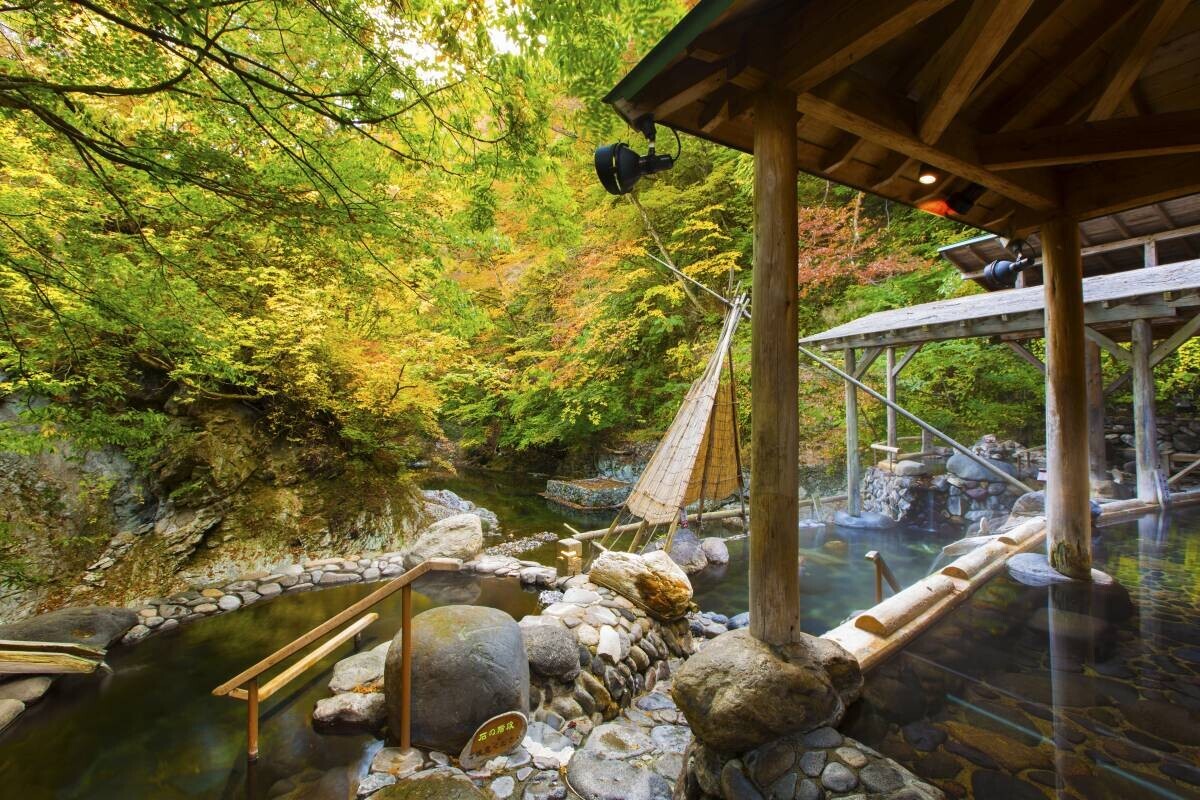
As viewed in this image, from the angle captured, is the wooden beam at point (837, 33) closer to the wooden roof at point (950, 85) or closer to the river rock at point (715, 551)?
the wooden roof at point (950, 85)

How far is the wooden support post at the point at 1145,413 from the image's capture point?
17.9 ft

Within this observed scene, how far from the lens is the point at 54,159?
2.34m

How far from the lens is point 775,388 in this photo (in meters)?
1.91

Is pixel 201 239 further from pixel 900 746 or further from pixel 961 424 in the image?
pixel 961 424

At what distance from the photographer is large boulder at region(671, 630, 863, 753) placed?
1.71 m

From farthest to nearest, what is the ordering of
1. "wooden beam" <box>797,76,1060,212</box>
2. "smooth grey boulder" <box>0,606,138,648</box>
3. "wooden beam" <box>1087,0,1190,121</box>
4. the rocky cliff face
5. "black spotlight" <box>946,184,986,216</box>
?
1. the rocky cliff face
2. "smooth grey boulder" <box>0,606,138,648</box>
3. "black spotlight" <box>946,184,986,216</box>
4. "wooden beam" <box>797,76,1060,212</box>
5. "wooden beam" <box>1087,0,1190,121</box>

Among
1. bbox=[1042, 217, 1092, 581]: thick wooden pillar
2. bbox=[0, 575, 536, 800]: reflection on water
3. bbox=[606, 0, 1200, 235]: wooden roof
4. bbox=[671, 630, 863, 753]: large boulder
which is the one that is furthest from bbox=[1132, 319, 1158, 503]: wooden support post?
bbox=[0, 575, 536, 800]: reflection on water

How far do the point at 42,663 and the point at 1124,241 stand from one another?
1123 centimetres

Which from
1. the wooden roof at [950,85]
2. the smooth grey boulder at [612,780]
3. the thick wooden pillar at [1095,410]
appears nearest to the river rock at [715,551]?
the smooth grey boulder at [612,780]

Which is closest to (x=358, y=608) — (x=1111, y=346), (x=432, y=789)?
(x=432, y=789)

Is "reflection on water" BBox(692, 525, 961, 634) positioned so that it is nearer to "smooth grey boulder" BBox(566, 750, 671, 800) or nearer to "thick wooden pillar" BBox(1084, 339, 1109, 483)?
"thick wooden pillar" BBox(1084, 339, 1109, 483)

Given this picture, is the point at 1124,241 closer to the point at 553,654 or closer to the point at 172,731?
the point at 553,654

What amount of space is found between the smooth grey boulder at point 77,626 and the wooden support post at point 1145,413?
10.5 m

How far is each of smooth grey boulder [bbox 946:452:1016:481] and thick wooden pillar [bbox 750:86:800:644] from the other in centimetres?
640
